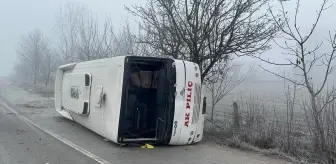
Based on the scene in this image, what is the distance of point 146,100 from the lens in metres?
8.13

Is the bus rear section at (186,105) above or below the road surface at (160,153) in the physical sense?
above

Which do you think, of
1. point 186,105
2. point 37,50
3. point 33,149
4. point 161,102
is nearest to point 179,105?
point 186,105

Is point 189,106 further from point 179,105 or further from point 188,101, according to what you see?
point 179,105

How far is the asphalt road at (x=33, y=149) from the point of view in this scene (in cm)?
597

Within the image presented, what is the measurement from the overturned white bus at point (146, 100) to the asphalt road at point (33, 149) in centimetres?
109

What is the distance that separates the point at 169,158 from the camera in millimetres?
6527

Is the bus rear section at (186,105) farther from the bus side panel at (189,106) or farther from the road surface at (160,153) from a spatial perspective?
the road surface at (160,153)

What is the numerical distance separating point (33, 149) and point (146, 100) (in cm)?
266

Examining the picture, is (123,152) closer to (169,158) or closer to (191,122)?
(169,158)

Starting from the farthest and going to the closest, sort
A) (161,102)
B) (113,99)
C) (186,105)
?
(161,102), (186,105), (113,99)

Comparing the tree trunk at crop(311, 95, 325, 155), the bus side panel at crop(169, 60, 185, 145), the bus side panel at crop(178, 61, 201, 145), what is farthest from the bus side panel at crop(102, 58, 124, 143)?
the tree trunk at crop(311, 95, 325, 155)

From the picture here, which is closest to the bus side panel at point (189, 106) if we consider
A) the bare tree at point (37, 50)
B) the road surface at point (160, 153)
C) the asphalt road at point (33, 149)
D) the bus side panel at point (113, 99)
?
the road surface at point (160, 153)

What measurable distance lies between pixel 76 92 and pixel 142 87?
2710 millimetres

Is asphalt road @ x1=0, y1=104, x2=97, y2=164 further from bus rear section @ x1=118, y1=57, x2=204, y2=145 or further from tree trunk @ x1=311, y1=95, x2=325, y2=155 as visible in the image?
tree trunk @ x1=311, y1=95, x2=325, y2=155
